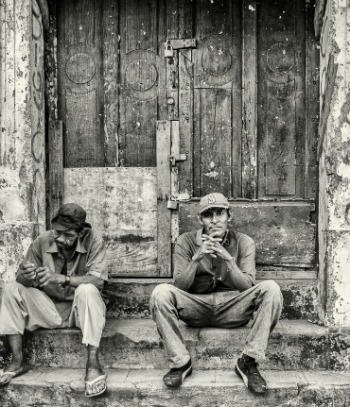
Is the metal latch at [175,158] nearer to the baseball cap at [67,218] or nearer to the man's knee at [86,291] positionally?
the baseball cap at [67,218]

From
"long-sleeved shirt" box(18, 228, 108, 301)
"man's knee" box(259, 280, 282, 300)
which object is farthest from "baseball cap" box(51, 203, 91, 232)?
"man's knee" box(259, 280, 282, 300)

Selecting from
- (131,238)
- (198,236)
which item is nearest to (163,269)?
(131,238)

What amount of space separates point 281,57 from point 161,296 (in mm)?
2391

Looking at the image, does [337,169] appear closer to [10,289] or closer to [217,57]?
[217,57]

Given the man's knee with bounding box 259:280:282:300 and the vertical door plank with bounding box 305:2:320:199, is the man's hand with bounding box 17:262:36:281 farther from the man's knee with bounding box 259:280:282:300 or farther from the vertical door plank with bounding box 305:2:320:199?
the vertical door plank with bounding box 305:2:320:199

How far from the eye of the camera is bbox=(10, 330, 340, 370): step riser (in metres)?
4.66

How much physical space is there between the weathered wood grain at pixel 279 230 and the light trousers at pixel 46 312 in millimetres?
1509

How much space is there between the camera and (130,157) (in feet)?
18.0

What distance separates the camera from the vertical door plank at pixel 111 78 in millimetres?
5449

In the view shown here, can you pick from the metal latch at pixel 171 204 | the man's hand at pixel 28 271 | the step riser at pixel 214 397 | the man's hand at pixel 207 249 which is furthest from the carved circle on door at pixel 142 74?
the step riser at pixel 214 397

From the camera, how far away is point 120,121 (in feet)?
18.0

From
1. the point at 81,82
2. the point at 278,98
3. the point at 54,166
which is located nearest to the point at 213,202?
the point at 278,98

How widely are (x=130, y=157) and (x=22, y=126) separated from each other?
992mm

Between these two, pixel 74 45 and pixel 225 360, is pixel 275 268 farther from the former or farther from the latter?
pixel 74 45
